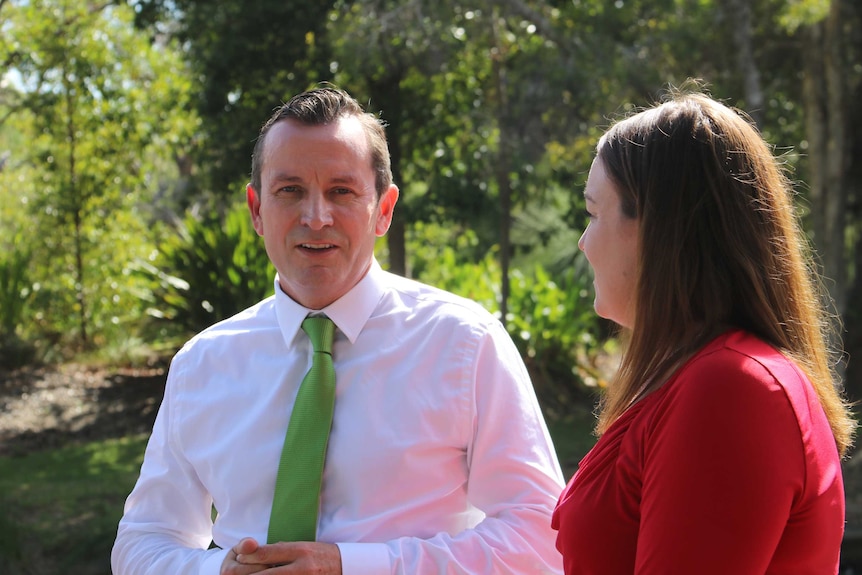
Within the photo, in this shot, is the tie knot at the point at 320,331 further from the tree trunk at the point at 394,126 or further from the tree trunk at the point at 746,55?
the tree trunk at the point at 394,126

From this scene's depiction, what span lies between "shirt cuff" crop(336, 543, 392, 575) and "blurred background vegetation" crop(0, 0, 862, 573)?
→ 5411mm

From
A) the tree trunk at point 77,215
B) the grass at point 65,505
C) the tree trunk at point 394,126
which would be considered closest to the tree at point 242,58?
the tree trunk at point 394,126

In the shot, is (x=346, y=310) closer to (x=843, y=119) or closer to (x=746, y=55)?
(x=746, y=55)

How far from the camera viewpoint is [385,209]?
2.70m

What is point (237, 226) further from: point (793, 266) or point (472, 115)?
point (793, 266)

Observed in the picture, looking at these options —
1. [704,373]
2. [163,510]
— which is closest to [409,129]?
[163,510]

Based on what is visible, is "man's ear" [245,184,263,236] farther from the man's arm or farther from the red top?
the red top

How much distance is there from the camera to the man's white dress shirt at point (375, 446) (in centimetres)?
232

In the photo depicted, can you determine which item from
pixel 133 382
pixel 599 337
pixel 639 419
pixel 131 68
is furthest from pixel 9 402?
pixel 639 419

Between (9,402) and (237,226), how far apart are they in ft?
8.74

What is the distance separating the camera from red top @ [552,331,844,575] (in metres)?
1.40

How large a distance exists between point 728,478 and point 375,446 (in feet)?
3.74

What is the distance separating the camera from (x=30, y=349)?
9.92 m

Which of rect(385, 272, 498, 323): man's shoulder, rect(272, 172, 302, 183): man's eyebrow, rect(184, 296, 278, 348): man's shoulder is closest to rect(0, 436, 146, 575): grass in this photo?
rect(184, 296, 278, 348): man's shoulder
